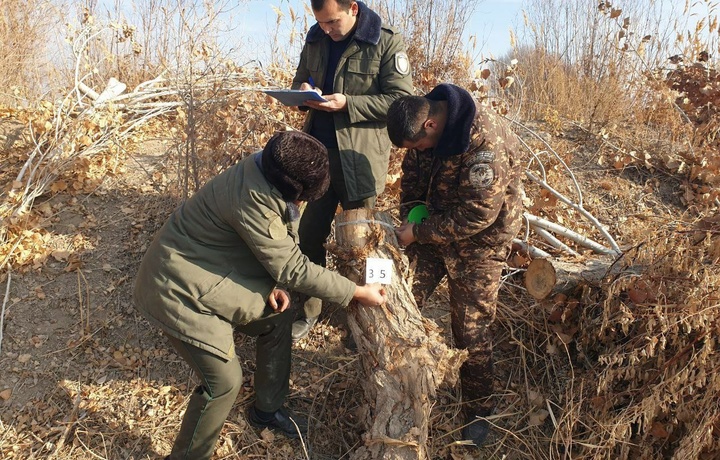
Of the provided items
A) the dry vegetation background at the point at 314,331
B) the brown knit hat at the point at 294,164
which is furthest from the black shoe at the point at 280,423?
the brown knit hat at the point at 294,164

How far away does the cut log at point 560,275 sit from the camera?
3.32 m

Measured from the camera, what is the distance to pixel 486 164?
2.51 metres

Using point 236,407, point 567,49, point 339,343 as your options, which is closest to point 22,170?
point 236,407

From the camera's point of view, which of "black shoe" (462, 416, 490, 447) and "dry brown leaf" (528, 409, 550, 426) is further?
"dry brown leaf" (528, 409, 550, 426)

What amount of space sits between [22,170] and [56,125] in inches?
16.6

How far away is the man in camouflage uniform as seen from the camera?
2.49 meters

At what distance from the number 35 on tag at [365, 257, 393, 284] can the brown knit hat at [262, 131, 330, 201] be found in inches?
22.9

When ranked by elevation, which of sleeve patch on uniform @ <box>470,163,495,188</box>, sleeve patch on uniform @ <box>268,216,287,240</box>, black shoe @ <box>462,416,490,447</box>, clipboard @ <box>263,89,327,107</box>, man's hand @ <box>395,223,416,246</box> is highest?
clipboard @ <box>263,89,327,107</box>

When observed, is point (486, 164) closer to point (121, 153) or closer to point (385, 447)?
point (385, 447)

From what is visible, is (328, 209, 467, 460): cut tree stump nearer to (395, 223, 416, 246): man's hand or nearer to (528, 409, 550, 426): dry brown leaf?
(395, 223, 416, 246): man's hand

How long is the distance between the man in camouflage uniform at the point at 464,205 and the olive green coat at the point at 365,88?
270 mm

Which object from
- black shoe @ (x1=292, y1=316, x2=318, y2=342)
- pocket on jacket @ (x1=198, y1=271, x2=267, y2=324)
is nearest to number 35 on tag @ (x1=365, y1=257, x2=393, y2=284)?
pocket on jacket @ (x1=198, y1=271, x2=267, y2=324)

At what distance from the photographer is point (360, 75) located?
10.1 ft

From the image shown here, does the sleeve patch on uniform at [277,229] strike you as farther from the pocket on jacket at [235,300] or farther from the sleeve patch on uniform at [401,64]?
the sleeve patch on uniform at [401,64]
